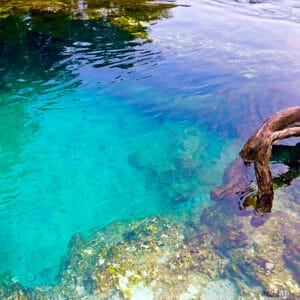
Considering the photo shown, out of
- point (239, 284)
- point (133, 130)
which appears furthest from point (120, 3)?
point (239, 284)

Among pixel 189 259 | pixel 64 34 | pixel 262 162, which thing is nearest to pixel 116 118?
pixel 262 162

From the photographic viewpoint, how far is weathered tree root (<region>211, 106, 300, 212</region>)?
5855 mm

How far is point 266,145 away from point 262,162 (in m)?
0.42

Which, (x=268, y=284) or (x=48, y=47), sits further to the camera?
(x=48, y=47)

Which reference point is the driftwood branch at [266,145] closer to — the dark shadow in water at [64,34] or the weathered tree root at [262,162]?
the weathered tree root at [262,162]

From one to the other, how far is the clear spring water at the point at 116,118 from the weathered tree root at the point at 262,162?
13.5 inches

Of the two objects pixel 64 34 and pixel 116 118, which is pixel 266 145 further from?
pixel 64 34

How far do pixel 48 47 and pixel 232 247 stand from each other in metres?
11.4

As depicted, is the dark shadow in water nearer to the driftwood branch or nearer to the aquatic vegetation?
the aquatic vegetation

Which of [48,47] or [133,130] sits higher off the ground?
[48,47]

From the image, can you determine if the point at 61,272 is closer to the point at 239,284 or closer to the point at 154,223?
the point at 154,223

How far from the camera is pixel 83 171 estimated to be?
7.25m

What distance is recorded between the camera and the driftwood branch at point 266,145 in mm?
5836

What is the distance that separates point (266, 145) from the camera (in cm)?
623
